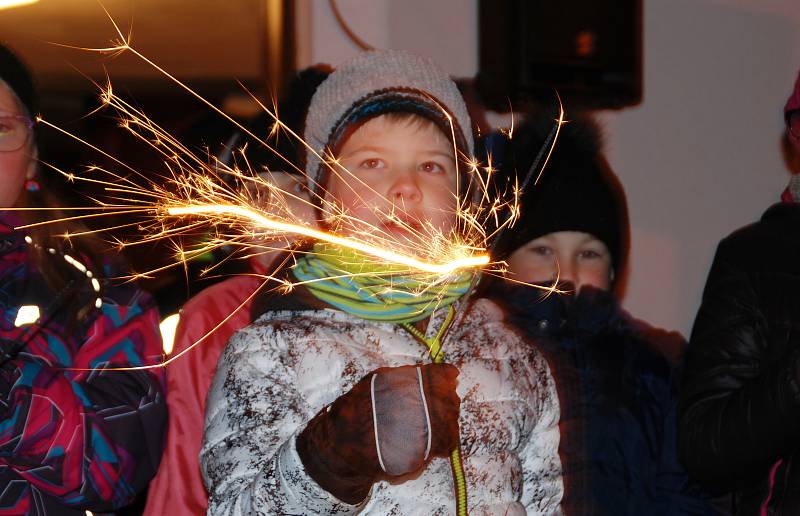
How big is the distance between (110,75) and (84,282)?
84 cm

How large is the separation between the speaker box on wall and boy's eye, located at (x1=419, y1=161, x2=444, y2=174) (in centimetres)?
104

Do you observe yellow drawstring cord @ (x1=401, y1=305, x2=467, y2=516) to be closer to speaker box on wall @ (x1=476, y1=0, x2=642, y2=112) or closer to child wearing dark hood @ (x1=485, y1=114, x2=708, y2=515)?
child wearing dark hood @ (x1=485, y1=114, x2=708, y2=515)

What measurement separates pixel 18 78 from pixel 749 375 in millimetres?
1223

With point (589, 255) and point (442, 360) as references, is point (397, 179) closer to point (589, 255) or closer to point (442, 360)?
point (442, 360)

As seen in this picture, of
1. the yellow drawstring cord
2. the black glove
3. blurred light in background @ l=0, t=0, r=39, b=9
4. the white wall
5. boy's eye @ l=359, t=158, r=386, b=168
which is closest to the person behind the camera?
the black glove

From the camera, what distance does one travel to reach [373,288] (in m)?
1.21

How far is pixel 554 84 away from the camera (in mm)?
2299

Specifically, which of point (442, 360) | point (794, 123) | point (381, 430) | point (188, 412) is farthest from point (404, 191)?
point (794, 123)

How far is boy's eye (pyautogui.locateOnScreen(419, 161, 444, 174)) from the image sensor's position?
1263mm

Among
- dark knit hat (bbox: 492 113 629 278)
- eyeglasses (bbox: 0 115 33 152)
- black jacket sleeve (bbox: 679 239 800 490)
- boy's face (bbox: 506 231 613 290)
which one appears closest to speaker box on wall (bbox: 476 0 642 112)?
dark knit hat (bbox: 492 113 629 278)

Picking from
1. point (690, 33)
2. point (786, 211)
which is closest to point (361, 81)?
point (786, 211)

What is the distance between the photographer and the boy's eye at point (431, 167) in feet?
4.14

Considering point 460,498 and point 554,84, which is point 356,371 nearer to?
point 460,498

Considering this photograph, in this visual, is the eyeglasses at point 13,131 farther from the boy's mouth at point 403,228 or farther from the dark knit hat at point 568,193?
the dark knit hat at point 568,193
